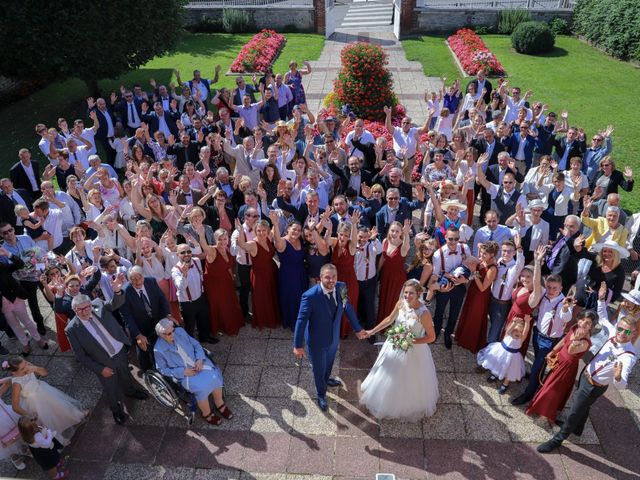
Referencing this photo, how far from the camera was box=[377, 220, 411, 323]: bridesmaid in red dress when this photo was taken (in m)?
6.90

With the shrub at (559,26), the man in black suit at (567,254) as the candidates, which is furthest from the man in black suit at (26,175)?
the shrub at (559,26)

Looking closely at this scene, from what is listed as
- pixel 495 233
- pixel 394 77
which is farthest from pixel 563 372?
pixel 394 77

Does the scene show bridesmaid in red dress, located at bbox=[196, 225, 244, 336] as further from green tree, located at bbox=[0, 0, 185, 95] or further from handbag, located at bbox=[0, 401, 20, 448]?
Answer: green tree, located at bbox=[0, 0, 185, 95]

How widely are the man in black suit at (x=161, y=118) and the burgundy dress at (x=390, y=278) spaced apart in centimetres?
724

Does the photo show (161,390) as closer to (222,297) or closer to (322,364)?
(222,297)

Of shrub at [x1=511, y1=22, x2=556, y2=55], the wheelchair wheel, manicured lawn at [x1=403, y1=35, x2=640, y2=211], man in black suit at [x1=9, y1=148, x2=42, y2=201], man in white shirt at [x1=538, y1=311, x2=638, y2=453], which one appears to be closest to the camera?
man in white shirt at [x1=538, y1=311, x2=638, y2=453]

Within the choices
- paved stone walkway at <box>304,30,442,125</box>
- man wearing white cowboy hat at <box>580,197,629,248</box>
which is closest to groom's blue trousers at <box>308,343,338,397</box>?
man wearing white cowboy hat at <box>580,197,629,248</box>

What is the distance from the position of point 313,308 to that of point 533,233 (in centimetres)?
390

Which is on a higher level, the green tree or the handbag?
the green tree

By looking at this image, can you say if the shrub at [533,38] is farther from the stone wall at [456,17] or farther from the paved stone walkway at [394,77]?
the paved stone walkway at [394,77]

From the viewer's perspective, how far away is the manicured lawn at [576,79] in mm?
15336

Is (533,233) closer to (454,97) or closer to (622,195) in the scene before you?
(622,195)

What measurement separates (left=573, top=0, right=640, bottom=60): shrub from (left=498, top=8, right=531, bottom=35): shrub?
2589 mm

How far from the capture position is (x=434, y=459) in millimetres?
5855
